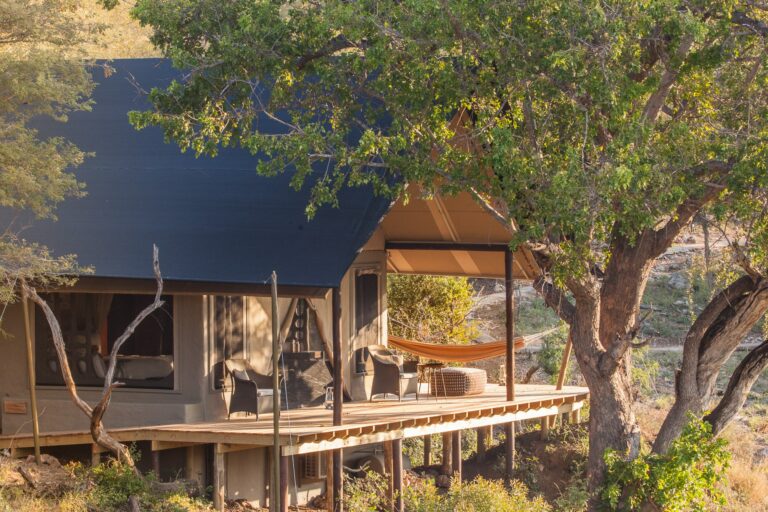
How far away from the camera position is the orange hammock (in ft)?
46.4

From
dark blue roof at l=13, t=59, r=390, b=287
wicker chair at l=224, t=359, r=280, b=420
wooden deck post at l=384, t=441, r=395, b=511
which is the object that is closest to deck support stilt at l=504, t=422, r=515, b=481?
wooden deck post at l=384, t=441, r=395, b=511

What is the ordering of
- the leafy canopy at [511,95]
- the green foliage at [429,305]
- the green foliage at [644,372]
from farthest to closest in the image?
the green foliage at [644,372] < the green foliage at [429,305] < the leafy canopy at [511,95]

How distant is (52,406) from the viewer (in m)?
12.3

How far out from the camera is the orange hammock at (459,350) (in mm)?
14148

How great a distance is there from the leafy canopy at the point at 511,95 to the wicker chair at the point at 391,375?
306 cm

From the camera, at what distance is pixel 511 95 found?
10156 millimetres

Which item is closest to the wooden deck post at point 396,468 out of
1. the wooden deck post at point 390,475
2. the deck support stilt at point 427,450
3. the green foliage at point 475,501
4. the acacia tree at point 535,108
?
the wooden deck post at point 390,475

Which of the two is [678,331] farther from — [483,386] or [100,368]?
[100,368]

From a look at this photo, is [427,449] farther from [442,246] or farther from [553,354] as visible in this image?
[553,354]

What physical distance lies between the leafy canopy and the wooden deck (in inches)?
94.3

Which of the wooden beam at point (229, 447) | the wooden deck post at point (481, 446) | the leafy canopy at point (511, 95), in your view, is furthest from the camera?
the wooden deck post at point (481, 446)

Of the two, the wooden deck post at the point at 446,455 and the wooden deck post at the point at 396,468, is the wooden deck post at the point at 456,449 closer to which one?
the wooden deck post at the point at 446,455

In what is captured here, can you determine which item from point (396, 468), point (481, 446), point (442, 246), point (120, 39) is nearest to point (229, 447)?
point (396, 468)

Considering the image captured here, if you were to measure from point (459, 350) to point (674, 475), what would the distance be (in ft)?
12.6
